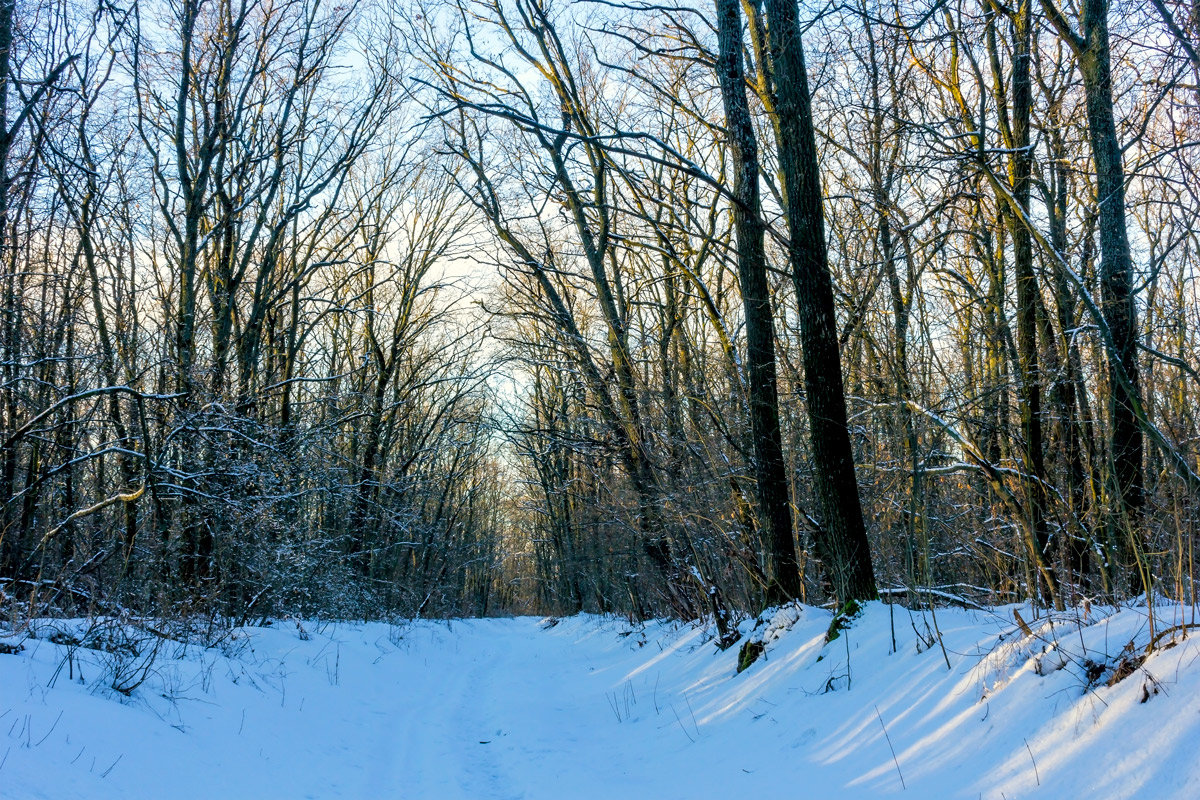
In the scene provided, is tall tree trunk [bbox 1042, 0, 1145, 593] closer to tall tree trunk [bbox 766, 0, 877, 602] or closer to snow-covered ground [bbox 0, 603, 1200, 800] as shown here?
tall tree trunk [bbox 766, 0, 877, 602]

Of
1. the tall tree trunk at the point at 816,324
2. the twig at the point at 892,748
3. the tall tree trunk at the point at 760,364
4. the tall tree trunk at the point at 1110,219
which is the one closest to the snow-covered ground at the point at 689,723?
the twig at the point at 892,748

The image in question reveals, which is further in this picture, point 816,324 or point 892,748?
point 816,324

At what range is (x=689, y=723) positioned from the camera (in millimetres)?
6379

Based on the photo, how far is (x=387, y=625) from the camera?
54.0 ft

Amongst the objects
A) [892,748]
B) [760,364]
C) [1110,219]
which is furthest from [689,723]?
[1110,219]

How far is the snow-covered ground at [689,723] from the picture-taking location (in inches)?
123

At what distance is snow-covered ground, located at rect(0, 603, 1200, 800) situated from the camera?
10.2 feet

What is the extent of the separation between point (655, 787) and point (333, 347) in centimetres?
2092

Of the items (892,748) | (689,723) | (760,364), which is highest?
(760,364)

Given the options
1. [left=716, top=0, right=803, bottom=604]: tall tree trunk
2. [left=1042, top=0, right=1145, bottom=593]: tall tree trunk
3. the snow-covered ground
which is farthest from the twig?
[left=1042, top=0, right=1145, bottom=593]: tall tree trunk

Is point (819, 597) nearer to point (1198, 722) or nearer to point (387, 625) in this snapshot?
point (1198, 722)

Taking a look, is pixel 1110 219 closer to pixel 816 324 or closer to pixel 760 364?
pixel 816 324

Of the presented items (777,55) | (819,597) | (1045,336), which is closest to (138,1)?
(777,55)

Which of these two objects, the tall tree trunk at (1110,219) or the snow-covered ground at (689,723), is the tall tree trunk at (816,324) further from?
the tall tree trunk at (1110,219)
